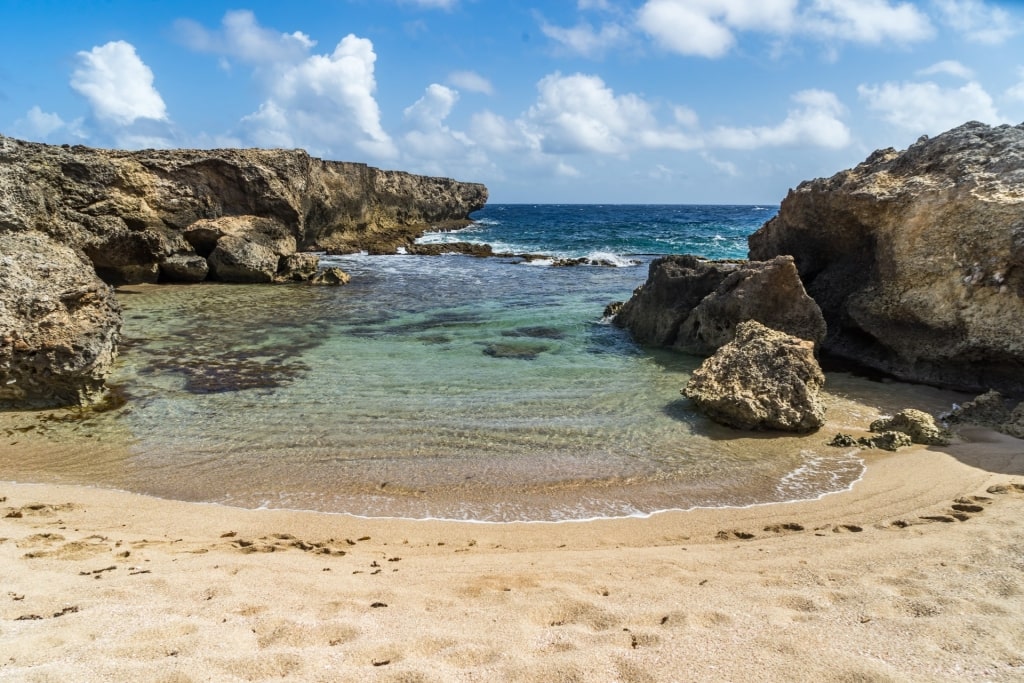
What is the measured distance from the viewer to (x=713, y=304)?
1101 centimetres

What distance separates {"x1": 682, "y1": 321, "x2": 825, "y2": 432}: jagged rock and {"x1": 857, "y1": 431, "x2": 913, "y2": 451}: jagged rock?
60cm

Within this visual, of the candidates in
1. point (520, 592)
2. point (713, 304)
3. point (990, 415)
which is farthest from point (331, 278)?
point (520, 592)

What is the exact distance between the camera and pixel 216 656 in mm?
2867

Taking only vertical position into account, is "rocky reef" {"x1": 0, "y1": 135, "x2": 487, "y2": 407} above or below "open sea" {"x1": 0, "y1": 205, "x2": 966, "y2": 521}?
above

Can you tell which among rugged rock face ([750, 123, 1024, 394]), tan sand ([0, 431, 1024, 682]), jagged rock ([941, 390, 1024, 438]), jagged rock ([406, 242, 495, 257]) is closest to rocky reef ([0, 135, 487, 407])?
jagged rock ([406, 242, 495, 257])

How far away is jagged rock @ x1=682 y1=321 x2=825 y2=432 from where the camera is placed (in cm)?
730

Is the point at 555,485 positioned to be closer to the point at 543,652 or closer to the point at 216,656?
the point at 543,652

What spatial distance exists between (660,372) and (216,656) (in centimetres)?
815

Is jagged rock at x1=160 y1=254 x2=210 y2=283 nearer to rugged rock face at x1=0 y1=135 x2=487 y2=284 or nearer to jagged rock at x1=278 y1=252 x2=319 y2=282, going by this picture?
rugged rock face at x1=0 y1=135 x2=487 y2=284

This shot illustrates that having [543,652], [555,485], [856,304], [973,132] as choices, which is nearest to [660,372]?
[856,304]

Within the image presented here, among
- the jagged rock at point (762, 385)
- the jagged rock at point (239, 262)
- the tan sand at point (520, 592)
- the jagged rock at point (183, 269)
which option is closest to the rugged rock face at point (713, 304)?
the jagged rock at point (762, 385)

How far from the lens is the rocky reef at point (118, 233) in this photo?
7773 mm

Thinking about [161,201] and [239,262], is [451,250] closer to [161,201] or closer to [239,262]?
[239,262]

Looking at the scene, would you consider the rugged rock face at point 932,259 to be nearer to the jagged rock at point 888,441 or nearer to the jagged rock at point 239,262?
the jagged rock at point 888,441
